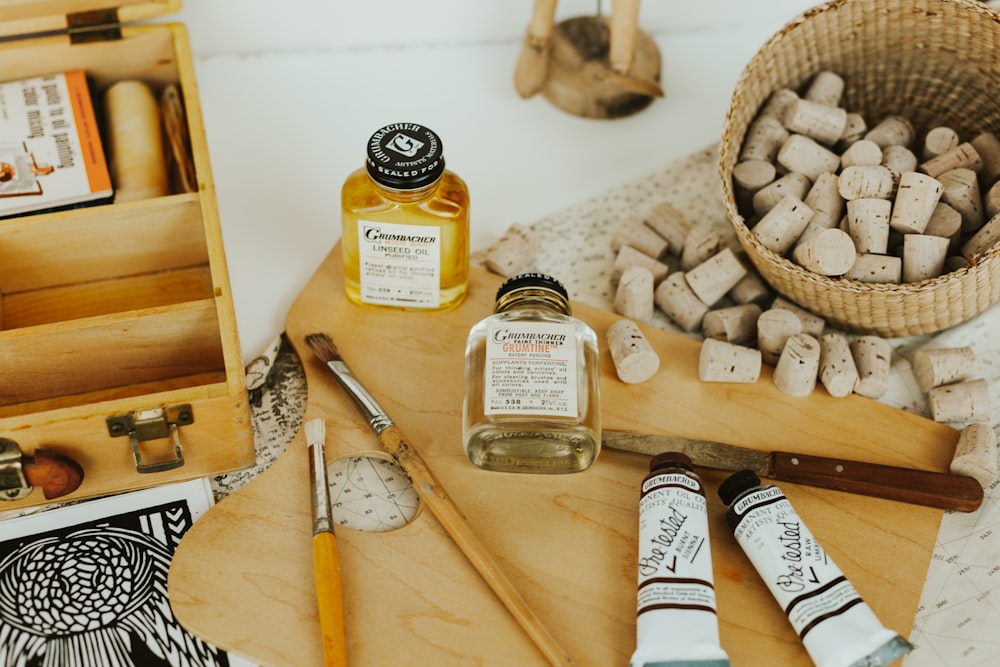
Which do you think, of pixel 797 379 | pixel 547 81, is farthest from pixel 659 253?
pixel 547 81

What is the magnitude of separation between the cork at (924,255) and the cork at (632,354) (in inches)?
12.2

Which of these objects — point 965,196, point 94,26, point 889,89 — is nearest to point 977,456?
point 965,196

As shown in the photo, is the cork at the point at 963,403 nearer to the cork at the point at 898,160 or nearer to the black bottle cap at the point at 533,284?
the cork at the point at 898,160

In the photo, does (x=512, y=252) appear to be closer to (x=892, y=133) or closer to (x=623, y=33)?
(x=623, y=33)

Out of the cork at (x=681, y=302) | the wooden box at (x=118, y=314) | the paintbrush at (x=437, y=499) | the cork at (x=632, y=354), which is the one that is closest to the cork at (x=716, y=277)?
the cork at (x=681, y=302)

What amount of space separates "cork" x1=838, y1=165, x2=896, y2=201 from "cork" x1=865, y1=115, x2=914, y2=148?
0.33 feet

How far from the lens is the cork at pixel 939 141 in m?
1.16

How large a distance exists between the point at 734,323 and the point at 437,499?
447 mm

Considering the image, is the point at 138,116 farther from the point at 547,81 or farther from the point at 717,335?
the point at 717,335

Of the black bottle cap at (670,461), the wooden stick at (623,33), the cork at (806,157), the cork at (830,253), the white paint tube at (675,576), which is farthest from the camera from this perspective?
the wooden stick at (623,33)

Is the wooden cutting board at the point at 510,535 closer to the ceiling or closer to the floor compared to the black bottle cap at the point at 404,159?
closer to the floor

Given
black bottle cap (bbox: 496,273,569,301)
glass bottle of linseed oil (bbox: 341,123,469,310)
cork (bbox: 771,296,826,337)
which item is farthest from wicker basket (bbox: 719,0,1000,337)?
glass bottle of linseed oil (bbox: 341,123,469,310)

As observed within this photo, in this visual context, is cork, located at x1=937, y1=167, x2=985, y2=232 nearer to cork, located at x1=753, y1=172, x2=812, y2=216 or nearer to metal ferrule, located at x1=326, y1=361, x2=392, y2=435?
cork, located at x1=753, y1=172, x2=812, y2=216

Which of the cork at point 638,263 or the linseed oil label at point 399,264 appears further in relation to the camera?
the cork at point 638,263
